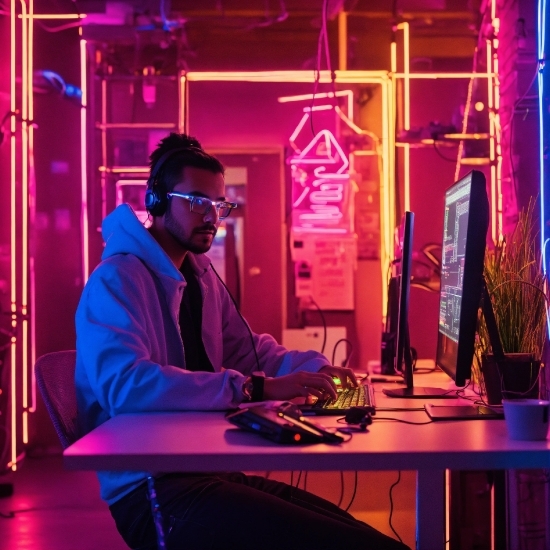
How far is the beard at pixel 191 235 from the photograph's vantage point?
2.17 meters

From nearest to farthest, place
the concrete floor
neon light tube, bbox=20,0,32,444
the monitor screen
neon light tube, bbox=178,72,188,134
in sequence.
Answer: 1. the monitor screen
2. the concrete floor
3. neon light tube, bbox=20,0,32,444
4. neon light tube, bbox=178,72,188,134

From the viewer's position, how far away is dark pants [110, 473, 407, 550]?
1.52 meters

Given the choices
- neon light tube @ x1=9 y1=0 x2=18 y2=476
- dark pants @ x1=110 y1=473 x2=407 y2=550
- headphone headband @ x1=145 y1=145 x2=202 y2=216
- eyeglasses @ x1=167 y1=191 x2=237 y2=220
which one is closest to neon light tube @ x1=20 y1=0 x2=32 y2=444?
neon light tube @ x1=9 y1=0 x2=18 y2=476

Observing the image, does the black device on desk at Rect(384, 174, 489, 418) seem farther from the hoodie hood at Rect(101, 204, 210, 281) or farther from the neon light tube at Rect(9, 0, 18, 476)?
the neon light tube at Rect(9, 0, 18, 476)

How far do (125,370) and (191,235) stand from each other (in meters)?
0.57

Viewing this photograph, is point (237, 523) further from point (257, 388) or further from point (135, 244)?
point (135, 244)

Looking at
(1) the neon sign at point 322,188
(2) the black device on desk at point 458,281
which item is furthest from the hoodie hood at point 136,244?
(1) the neon sign at point 322,188

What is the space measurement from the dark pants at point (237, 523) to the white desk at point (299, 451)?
154mm

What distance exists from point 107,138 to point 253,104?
6.92 ft

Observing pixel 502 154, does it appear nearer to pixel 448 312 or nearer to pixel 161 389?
pixel 448 312

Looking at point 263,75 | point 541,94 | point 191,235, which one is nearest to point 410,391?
point 191,235

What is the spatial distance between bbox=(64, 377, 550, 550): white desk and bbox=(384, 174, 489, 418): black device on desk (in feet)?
0.76

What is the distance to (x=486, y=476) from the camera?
8.87 ft

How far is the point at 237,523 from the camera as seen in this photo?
5.02 feet
